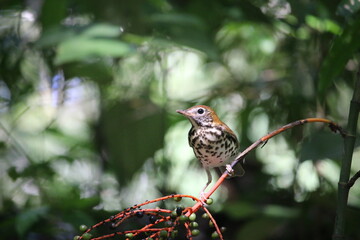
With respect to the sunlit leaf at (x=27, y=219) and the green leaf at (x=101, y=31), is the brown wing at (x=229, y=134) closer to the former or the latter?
the green leaf at (x=101, y=31)

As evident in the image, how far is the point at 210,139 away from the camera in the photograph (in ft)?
8.04

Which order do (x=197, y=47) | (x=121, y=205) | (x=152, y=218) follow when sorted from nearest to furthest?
(x=152, y=218), (x=197, y=47), (x=121, y=205)

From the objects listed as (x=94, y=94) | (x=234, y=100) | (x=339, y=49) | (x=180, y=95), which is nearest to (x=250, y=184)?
(x=234, y=100)

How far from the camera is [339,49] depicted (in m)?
Answer: 1.75

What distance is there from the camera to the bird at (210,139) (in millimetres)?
2439

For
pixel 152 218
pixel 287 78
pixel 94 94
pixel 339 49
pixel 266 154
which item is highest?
pixel 339 49

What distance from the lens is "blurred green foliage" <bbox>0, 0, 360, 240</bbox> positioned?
2.85 metres

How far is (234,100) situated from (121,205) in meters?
1.19

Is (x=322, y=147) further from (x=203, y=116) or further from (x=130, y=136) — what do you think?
(x=130, y=136)

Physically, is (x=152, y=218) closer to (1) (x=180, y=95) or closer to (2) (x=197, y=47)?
(2) (x=197, y=47)

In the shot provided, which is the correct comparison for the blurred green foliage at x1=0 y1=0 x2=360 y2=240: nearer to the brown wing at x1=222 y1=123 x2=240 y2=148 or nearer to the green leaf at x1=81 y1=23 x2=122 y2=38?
the green leaf at x1=81 y1=23 x2=122 y2=38

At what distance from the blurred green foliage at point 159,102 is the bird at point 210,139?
0.42 meters

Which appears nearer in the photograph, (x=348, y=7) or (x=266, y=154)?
(x=348, y=7)

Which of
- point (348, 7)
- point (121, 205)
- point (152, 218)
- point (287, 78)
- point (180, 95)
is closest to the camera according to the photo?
point (152, 218)
